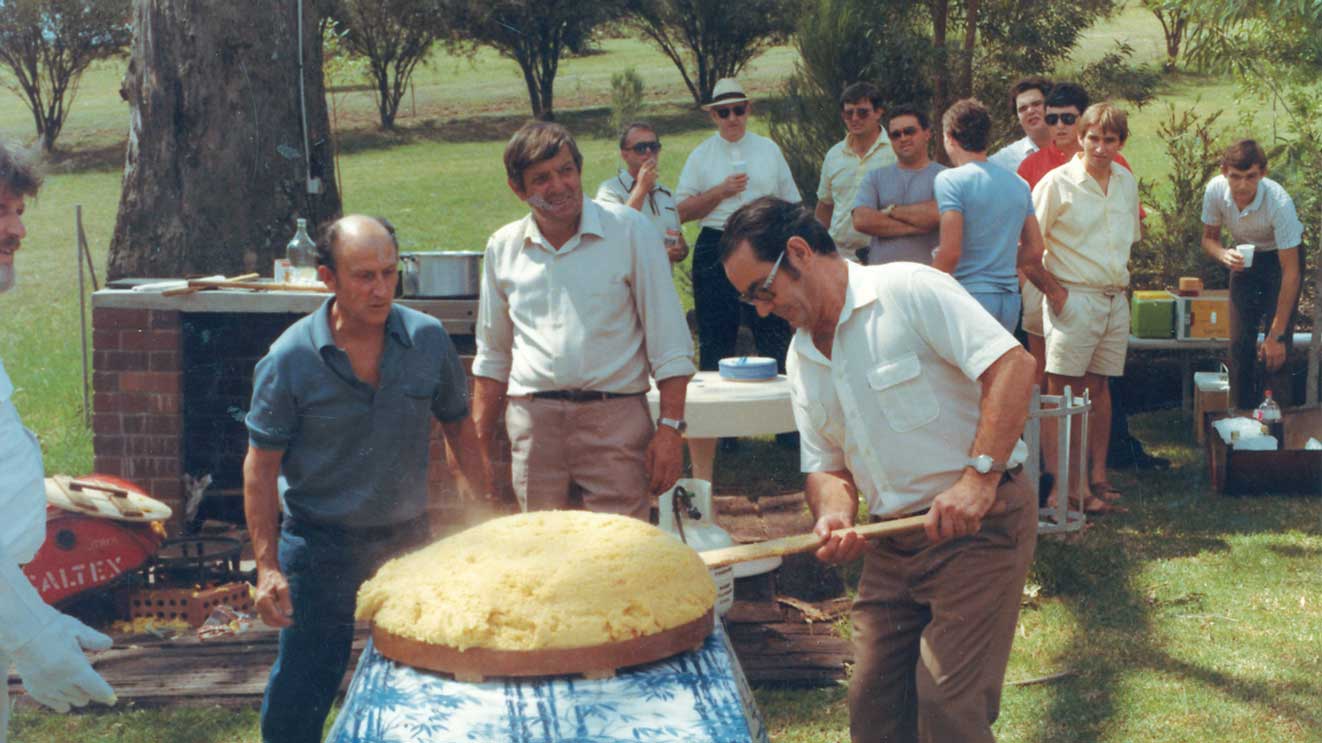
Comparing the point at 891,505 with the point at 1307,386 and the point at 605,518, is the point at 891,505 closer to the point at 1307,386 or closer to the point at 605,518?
the point at 605,518

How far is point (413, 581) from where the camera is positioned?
2.95m

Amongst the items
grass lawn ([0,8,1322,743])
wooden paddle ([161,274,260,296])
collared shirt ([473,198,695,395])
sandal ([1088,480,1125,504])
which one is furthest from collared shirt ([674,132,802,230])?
collared shirt ([473,198,695,395])

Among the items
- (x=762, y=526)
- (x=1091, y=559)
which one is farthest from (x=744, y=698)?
(x=762, y=526)

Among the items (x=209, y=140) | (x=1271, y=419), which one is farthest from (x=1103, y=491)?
(x=209, y=140)

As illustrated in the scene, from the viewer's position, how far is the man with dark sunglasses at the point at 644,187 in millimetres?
7531

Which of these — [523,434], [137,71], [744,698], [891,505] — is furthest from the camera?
[137,71]

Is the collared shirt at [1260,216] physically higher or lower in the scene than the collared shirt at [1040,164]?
lower

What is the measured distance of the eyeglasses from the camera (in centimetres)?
341

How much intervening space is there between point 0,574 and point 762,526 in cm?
519

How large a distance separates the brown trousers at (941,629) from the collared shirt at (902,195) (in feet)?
12.1

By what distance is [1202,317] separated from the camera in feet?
29.6

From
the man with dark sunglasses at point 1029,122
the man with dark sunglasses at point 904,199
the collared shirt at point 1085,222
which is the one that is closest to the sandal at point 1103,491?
the collared shirt at point 1085,222

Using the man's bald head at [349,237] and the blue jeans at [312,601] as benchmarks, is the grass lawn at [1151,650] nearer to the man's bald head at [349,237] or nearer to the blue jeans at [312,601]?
the blue jeans at [312,601]

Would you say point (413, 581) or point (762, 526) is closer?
point (413, 581)
